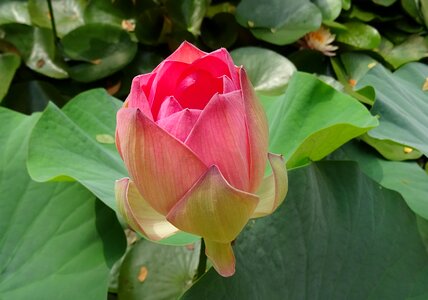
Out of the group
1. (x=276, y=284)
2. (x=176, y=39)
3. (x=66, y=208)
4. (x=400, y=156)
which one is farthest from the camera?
(x=176, y=39)

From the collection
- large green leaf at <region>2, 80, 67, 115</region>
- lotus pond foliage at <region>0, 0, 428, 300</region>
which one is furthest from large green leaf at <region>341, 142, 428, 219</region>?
large green leaf at <region>2, 80, 67, 115</region>

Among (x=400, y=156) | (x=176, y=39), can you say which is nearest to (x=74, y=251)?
(x=400, y=156)

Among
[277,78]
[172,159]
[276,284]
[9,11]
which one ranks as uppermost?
[172,159]

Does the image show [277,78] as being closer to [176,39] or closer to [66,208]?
[176,39]

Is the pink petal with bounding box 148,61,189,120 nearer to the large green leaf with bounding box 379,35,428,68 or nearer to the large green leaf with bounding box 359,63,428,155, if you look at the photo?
the large green leaf with bounding box 359,63,428,155

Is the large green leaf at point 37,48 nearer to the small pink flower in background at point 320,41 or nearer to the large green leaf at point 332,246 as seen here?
the small pink flower in background at point 320,41
